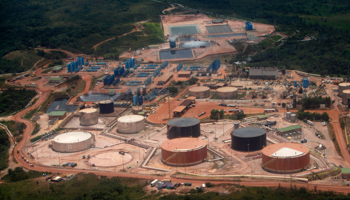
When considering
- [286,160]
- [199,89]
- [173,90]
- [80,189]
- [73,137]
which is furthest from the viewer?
[173,90]

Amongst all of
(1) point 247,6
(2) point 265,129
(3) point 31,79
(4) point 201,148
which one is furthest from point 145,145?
(1) point 247,6

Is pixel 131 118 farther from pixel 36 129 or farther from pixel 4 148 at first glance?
pixel 4 148

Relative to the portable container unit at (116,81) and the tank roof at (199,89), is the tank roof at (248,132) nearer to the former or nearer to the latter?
the tank roof at (199,89)

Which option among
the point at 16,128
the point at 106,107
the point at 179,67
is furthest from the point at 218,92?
the point at 16,128

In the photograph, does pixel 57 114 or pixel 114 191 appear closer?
pixel 114 191

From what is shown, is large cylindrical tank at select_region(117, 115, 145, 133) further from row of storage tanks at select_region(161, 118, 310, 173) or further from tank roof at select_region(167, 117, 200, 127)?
row of storage tanks at select_region(161, 118, 310, 173)

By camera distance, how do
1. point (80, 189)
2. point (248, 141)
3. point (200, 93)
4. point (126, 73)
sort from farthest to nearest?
1. point (126, 73)
2. point (200, 93)
3. point (248, 141)
4. point (80, 189)
